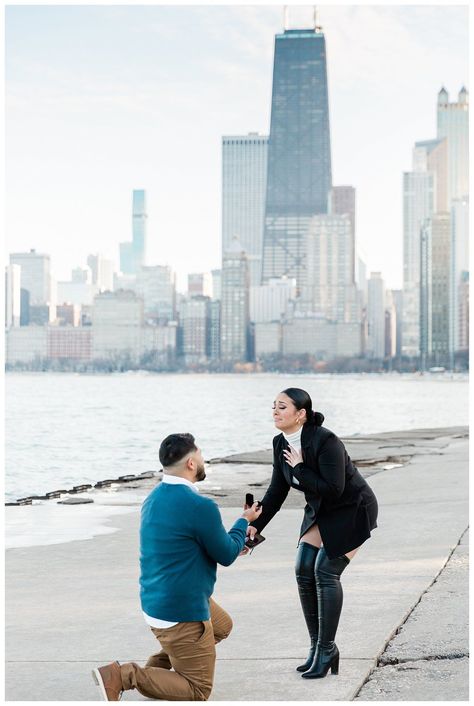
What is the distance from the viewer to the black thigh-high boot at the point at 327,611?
5.66 metres

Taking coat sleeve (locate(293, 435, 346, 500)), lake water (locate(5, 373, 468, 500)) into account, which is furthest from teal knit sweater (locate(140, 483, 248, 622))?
lake water (locate(5, 373, 468, 500))

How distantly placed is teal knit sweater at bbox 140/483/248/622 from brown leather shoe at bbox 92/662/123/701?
298 millimetres

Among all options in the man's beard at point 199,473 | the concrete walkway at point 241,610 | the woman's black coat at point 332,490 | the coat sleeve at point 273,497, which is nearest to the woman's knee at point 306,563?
the woman's black coat at point 332,490

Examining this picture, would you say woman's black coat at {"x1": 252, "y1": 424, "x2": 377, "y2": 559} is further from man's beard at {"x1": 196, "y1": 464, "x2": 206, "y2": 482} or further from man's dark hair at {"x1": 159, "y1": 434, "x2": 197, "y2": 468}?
man's dark hair at {"x1": 159, "y1": 434, "x2": 197, "y2": 468}

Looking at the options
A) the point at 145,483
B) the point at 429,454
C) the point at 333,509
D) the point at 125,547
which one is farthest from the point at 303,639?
the point at 429,454

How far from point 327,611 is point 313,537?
387 mm

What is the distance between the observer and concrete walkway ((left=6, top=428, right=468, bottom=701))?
5.63 meters

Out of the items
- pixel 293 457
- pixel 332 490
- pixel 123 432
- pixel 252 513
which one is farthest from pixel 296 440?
pixel 123 432

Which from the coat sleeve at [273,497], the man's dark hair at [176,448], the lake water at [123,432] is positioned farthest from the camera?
the lake water at [123,432]

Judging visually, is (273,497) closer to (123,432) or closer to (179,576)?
(179,576)

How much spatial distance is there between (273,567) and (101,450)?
31.2m

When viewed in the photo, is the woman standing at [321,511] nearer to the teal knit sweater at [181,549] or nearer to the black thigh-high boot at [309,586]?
the black thigh-high boot at [309,586]

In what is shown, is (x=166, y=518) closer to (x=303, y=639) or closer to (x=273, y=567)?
(x=303, y=639)

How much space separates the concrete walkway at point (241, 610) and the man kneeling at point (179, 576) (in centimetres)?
26
